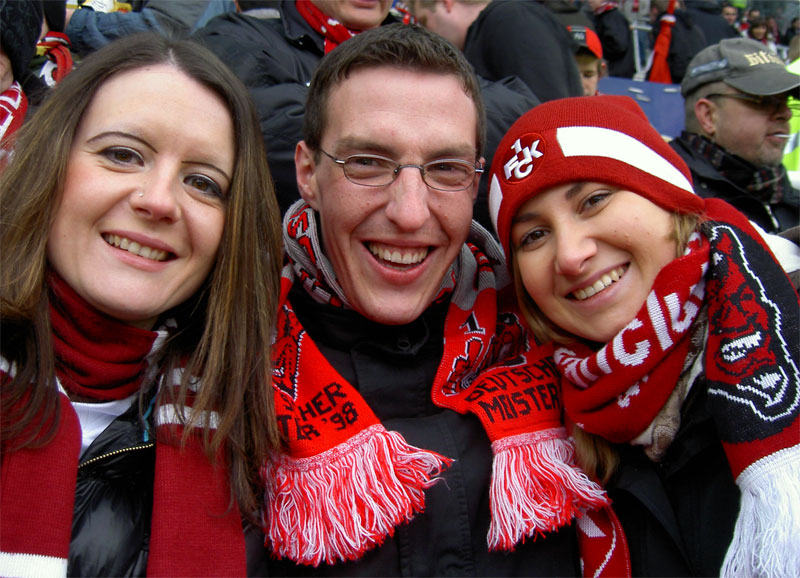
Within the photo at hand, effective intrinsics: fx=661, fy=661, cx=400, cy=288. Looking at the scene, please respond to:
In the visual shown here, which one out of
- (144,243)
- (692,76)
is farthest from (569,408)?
(692,76)

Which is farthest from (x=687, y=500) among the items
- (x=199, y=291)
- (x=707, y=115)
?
(x=707, y=115)

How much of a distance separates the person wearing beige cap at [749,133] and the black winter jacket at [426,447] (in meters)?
2.60

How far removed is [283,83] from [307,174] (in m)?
0.63

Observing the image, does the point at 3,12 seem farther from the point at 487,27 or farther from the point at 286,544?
the point at 487,27

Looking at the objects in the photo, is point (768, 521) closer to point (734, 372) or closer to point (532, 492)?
point (734, 372)

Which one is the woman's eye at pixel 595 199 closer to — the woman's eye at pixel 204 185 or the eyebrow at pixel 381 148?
the eyebrow at pixel 381 148

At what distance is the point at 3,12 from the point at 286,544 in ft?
6.44

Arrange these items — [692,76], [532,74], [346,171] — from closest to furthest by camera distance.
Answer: [346,171] → [532,74] → [692,76]

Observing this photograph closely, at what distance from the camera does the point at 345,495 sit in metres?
1.73

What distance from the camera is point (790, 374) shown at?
1.58 m

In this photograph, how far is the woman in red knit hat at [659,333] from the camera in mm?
1559

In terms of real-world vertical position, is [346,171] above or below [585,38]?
above

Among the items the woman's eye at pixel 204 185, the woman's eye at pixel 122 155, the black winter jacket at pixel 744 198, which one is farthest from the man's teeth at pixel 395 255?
the black winter jacket at pixel 744 198

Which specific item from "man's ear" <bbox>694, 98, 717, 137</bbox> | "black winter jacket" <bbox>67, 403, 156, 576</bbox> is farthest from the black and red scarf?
"black winter jacket" <bbox>67, 403, 156, 576</bbox>
